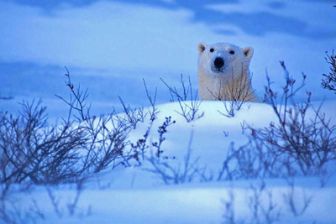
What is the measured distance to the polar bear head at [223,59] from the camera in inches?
420

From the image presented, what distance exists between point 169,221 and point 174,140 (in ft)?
10.4

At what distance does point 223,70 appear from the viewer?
1067 centimetres

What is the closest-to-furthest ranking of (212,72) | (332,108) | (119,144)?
(119,144)
(332,108)
(212,72)

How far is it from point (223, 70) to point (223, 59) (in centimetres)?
19

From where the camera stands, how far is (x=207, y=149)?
6008 millimetres

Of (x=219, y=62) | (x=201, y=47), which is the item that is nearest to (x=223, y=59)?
(x=219, y=62)

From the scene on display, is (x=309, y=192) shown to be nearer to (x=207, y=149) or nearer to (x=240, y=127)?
(x=207, y=149)

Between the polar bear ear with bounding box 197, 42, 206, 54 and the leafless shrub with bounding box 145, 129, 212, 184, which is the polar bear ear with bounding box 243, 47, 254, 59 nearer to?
the polar bear ear with bounding box 197, 42, 206, 54

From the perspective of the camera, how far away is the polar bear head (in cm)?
1066

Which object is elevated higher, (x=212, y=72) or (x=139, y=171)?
(x=212, y=72)

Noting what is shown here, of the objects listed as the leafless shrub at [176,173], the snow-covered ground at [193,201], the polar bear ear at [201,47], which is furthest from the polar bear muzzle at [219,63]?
the snow-covered ground at [193,201]

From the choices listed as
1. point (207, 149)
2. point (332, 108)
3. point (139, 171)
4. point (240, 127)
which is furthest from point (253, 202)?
point (332, 108)

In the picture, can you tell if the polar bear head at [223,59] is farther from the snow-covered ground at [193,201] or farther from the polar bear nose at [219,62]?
the snow-covered ground at [193,201]

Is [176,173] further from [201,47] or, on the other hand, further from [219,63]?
[201,47]
